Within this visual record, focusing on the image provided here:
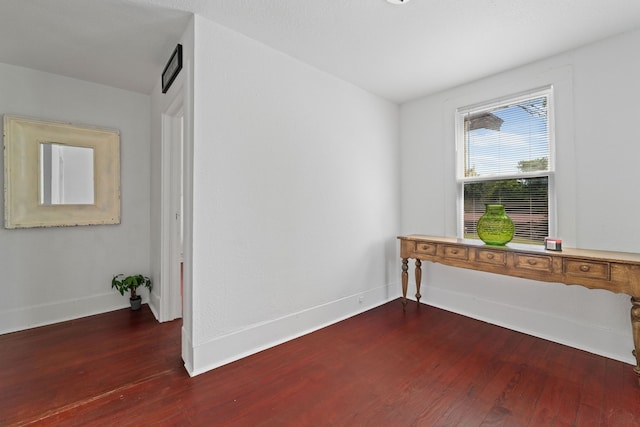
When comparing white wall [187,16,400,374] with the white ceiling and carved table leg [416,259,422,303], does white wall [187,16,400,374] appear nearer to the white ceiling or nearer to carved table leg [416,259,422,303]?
the white ceiling

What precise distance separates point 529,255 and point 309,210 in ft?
6.11

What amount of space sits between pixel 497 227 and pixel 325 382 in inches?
77.2

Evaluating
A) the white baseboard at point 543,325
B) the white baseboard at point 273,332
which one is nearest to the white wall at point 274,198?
the white baseboard at point 273,332

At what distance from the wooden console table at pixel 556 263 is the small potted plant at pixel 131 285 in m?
3.12

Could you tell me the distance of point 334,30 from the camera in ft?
6.91

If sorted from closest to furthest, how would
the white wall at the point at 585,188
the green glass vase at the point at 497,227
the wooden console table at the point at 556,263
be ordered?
the wooden console table at the point at 556,263
the white wall at the point at 585,188
the green glass vase at the point at 497,227

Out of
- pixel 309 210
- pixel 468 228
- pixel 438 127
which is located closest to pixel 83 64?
pixel 309 210

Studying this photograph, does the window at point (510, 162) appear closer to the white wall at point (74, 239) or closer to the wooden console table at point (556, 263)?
the wooden console table at point (556, 263)

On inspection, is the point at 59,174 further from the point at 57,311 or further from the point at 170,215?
the point at 57,311

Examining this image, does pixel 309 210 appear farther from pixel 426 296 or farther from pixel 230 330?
pixel 426 296

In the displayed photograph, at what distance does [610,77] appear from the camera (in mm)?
2211

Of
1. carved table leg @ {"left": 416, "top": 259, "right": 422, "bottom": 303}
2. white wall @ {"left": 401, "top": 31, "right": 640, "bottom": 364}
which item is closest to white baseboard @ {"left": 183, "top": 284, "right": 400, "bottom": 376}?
carved table leg @ {"left": 416, "top": 259, "right": 422, "bottom": 303}

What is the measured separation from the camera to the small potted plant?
3016mm

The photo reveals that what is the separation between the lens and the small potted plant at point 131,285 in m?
3.02
